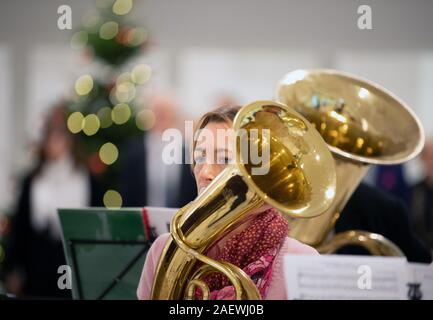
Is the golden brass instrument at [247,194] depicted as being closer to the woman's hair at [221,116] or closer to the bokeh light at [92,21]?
the woman's hair at [221,116]

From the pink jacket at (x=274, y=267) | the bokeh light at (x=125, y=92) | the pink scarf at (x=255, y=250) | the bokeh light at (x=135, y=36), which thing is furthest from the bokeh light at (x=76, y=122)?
the pink scarf at (x=255, y=250)

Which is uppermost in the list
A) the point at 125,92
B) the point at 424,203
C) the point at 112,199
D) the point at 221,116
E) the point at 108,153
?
the point at 221,116

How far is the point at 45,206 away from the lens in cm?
328

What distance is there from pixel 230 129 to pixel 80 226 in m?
0.51

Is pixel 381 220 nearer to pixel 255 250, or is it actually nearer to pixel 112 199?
pixel 255 250

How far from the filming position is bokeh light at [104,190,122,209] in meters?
3.31

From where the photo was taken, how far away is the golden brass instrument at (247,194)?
168 cm

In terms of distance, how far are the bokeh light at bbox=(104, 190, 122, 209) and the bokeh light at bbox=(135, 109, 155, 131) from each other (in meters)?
0.41

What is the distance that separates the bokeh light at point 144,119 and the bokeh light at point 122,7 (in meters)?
0.50

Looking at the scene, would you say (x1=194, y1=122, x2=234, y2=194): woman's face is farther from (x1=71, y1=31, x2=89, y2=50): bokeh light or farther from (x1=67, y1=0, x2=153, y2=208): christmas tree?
(x1=71, y1=31, x2=89, y2=50): bokeh light

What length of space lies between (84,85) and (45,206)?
80 cm

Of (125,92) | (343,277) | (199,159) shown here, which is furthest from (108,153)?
(343,277)

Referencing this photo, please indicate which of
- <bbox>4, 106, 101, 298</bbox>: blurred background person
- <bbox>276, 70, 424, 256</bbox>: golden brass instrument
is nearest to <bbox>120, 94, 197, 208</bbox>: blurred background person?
<bbox>4, 106, 101, 298</bbox>: blurred background person

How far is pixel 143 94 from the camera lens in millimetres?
3871
